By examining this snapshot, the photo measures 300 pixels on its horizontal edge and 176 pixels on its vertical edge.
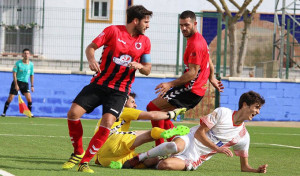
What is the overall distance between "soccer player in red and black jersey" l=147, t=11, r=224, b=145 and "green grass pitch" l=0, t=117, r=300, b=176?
965mm

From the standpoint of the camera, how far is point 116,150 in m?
8.47

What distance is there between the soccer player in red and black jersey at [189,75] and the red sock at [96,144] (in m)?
1.84

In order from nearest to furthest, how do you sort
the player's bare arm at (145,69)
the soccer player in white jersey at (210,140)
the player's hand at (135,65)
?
1. the player's hand at (135,65)
2. the player's bare arm at (145,69)
3. the soccer player in white jersey at (210,140)

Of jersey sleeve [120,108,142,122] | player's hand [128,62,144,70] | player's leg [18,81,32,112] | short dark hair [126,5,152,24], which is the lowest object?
player's leg [18,81,32,112]

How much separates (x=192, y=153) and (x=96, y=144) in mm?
1351

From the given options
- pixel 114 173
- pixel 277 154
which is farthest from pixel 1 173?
pixel 277 154

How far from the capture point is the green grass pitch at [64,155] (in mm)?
7836

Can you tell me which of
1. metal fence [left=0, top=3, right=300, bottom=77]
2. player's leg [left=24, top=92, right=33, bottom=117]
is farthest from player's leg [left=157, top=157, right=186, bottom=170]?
player's leg [left=24, top=92, right=33, bottom=117]

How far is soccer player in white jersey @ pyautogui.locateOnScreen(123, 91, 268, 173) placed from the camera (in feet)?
26.9

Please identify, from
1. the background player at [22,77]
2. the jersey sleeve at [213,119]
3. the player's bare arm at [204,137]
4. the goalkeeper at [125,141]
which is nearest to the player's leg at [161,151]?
the goalkeeper at [125,141]

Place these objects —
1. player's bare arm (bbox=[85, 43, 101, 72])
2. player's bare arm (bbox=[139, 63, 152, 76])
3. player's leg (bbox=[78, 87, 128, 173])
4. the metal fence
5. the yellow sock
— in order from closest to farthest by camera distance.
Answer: player's bare arm (bbox=[85, 43, 101, 72]), player's leg (bbox=[78, 87, 128, 173]), player's bare arm (bbox=[139, 63, 152, 76]), the yellow sock, the metal fence

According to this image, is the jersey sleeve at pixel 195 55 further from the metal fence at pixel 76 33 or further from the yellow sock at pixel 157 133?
the metal fence at pixel 76 33

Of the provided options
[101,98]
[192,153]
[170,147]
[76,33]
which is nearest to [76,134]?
[101,98]

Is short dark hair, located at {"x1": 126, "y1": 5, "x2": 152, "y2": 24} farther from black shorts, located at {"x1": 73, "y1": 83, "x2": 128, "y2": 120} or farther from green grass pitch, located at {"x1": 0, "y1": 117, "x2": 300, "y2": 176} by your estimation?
green grass pitch, located at {"x1": 0, "y1": 117, "x2": 300, "y2": 176}
